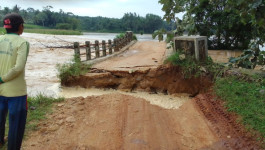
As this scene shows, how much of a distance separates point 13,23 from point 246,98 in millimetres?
4475

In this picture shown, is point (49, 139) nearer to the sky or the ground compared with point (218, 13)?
nearer to the ground

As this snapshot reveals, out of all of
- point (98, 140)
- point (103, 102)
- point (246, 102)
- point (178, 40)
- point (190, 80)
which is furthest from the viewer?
point (178, 40)

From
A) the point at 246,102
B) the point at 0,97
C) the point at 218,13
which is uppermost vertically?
the point at 218,13

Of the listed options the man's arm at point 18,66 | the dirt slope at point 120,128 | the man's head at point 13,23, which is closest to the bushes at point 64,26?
the dirt slope at point 120,128

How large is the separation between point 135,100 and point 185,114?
140 centimetres

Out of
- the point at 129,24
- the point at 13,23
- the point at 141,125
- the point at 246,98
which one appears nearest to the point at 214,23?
the point at 246,98

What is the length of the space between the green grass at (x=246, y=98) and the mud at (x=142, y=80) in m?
1.57

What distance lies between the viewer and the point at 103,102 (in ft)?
19.6

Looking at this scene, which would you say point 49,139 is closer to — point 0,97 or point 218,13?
point 0,97

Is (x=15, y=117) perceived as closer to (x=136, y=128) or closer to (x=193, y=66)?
(x=136, y=128)

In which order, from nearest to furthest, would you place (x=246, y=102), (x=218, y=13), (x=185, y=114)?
1. (x=246, y=102)
2. (x=185, y=114)
3. (x=218, y=13)

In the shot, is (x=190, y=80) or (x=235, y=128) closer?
(x=235, y=128)

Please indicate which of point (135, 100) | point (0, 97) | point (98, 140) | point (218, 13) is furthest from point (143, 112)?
point (218, 13)

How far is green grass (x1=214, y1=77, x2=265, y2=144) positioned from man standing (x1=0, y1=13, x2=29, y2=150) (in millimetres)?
3602
